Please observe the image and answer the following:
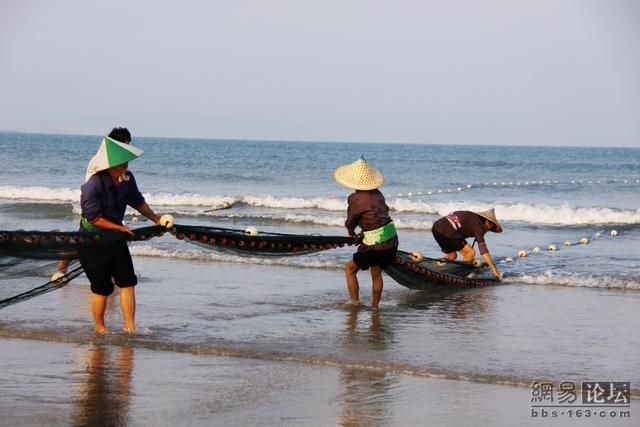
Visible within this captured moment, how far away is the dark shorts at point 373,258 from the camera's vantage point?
9172 mm

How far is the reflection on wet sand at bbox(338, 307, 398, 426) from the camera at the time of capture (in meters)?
5.54

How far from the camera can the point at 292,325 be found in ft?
27.7

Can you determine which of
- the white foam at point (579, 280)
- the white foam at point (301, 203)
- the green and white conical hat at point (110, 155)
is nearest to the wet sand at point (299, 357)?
the white foam at point (579, 280)

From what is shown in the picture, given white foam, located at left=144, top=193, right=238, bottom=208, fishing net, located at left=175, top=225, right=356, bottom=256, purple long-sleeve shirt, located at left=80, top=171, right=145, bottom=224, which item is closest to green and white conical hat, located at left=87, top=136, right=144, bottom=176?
purple long-sleeve shirt, located at left=80, top=171, right=145, bottom=224

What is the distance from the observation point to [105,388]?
5.98 metres

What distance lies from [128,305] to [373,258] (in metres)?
2.61

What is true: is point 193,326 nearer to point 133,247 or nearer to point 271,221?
point 133,247

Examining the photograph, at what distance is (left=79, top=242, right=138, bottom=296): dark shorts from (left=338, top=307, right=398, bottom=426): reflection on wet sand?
174 centimetres

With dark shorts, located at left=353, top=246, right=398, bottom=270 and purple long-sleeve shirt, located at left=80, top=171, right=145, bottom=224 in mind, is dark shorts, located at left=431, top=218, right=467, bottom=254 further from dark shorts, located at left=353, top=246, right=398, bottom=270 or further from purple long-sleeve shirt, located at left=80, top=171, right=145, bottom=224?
purple long-sleeve shirt, located at left=80, top=171, right=145, bottom=224

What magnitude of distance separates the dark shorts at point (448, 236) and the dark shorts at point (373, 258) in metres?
2.30

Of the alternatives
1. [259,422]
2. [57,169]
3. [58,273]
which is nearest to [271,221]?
[58,273]

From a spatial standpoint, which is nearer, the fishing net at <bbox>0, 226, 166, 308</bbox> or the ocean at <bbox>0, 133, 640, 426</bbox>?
the ocean at <bbox>0, 133, 640, 426</bbox>

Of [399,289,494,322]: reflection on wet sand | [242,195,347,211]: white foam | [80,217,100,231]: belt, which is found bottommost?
[399,289,494,322]: reflection on wet sand

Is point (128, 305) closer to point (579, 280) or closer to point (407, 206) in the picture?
point (579, 280)
